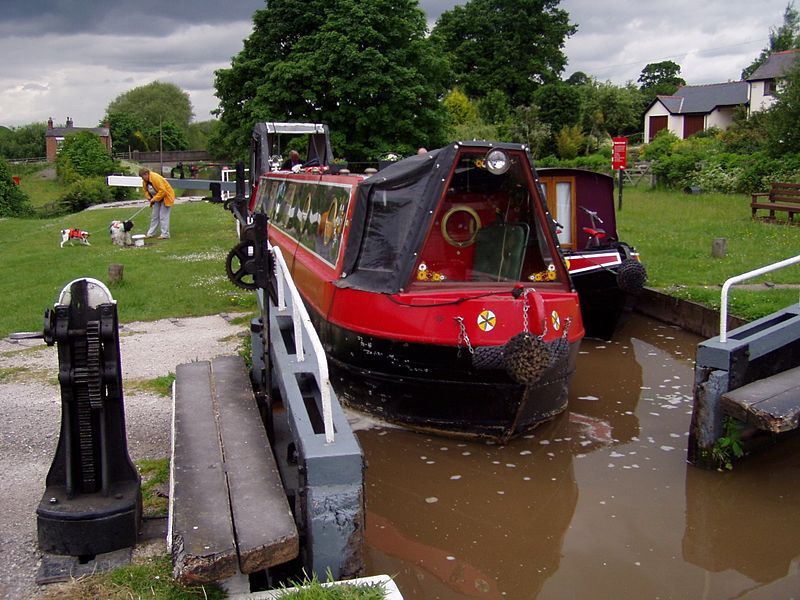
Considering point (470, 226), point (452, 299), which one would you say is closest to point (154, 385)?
point (452, 299)

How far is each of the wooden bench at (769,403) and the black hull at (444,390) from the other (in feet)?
4.32

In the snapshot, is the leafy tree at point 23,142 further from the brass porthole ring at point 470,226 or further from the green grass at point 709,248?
the brass porthole ring at point 470,226

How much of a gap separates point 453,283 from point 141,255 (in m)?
11.0

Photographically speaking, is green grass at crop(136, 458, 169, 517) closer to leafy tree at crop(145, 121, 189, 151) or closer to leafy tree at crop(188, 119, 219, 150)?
leafy tree at crop(145, 121, 189, 151)

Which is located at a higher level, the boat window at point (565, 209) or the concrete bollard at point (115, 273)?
the boat window at point (565, 209)

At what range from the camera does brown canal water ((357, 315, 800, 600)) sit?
14.4 ft

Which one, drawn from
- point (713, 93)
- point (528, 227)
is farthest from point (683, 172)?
point (713, 93)

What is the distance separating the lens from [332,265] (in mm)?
7078

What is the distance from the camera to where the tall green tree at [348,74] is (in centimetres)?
2800

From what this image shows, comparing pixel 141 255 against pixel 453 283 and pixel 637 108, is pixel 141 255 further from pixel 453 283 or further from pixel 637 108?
pixel 637 108

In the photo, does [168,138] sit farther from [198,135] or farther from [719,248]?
[719,248]

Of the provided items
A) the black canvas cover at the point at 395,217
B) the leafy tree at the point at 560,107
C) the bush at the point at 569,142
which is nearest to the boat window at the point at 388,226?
the black canvas cover at the point at 395,217

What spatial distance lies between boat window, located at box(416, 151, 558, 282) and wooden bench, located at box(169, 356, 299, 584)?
224 cm

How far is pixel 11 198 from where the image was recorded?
3981 centimetres
